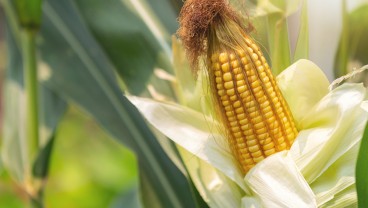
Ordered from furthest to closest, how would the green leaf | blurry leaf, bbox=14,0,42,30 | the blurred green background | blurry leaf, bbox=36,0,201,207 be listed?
1. the blurred green background
2. blurry leaf, bbox=14,0,42,30
3. blurry leaf, bbox=36,0,201,207
4. the green leaf

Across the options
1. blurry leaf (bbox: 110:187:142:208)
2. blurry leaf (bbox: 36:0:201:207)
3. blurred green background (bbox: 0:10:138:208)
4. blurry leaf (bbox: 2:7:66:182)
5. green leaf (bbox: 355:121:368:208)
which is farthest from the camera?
blurred green background (bbox: 0:10:138:208)

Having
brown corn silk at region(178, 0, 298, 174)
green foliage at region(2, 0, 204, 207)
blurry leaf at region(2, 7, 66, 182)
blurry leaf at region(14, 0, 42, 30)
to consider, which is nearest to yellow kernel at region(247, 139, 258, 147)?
brown corn silk at region(178, 0, 298, 174)

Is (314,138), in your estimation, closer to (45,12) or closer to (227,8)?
(227,8)

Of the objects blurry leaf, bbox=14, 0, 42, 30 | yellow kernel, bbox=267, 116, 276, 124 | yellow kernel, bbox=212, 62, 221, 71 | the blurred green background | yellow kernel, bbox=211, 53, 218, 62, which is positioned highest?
blurry leaf, bbox=14, 0, 42, 30

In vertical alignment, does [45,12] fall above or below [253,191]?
above

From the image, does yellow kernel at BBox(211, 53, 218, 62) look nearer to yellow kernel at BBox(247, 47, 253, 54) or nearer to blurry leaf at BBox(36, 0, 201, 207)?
yellow kernel at BBox(247, 47, 253, 54)

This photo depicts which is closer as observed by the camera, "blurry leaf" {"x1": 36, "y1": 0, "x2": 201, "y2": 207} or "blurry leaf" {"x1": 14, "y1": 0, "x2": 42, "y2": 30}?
"blurry leaf" {"x1": 36, "y1": 0, "x2": 201, "y2": 207}

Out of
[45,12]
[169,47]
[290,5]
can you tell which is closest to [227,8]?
[290,5]

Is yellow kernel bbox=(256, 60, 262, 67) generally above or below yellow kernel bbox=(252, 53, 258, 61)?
below
